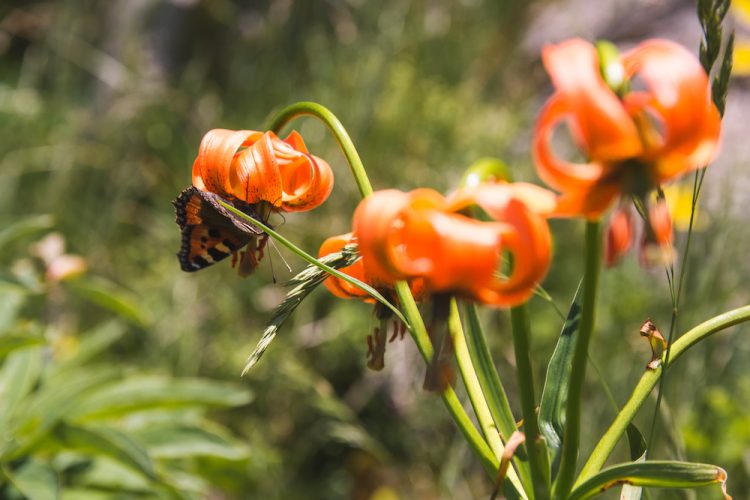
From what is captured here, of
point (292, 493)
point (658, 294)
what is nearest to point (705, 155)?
point (658, 294)

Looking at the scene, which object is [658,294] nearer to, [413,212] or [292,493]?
[292,493]

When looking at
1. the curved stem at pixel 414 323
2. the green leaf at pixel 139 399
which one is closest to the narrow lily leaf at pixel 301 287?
the curved stem at pixel 414 323

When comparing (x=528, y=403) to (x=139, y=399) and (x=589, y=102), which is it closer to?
(x=589, y=102)

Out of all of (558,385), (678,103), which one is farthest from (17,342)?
(678,103)

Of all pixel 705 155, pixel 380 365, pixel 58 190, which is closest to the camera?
pixel 705 155

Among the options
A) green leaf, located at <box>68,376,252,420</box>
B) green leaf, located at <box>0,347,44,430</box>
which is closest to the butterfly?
green leaf, located at <box>68,376,252,420</box>

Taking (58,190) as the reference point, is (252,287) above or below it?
below

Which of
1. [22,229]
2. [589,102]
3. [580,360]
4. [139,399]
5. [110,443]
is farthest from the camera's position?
[22,229]
